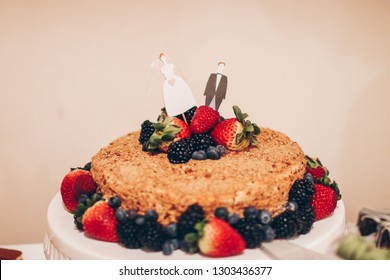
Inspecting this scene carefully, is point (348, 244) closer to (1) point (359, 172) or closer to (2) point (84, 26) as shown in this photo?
(1) point (359, 172)

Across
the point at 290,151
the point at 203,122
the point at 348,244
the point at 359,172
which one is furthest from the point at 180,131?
the point at 359,172

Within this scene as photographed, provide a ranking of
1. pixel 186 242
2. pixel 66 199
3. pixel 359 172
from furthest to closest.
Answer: pixel 359 172
pixel 66 199
pixel 186 242

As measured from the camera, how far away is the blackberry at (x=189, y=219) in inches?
51.6

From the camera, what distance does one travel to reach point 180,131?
5.42ft

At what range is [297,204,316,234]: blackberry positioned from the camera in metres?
1.42

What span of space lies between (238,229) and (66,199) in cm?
66

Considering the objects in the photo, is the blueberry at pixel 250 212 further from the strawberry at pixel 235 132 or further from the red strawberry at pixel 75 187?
the red strawberry at pixel 75 187

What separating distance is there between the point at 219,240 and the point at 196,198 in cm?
15

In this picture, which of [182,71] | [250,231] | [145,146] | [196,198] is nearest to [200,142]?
[145,146]

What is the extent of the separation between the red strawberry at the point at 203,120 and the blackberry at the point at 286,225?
1.53 feet

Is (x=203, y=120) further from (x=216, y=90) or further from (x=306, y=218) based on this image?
(x=306, y=218)

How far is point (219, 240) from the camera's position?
126 centimetres
